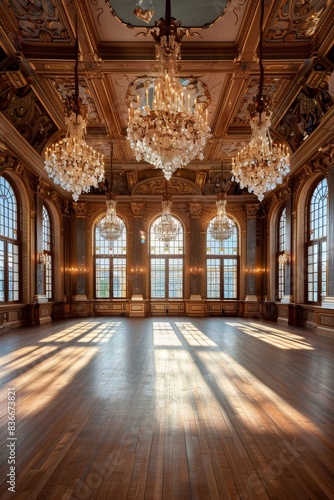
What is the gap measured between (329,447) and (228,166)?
1281cm

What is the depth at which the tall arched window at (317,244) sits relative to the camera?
10.1m

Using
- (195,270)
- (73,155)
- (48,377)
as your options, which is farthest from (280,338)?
(195,270)

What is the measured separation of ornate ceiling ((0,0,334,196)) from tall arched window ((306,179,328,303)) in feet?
6.20

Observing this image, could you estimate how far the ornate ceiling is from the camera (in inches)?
249

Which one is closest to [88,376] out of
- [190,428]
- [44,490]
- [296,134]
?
[190,428]

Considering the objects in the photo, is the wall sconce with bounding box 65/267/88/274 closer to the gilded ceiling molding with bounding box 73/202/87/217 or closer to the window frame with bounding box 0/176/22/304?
the gilded ceiling molding with bounding box 73/202/87/217

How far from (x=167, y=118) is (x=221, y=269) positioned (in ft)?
37.6

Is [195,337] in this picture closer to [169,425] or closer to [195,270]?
[169,425]

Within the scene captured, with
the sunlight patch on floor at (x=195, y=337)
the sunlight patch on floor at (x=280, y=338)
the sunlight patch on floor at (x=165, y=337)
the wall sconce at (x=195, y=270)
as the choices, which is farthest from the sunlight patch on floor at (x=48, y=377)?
the wall sconce at (x=195, y=270)

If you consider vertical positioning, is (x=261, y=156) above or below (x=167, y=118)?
below

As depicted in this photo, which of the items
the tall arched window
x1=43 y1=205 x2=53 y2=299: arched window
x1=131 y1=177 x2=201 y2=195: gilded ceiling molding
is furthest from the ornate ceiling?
x1=131 y1=177 x2=201 y2=195: gilded ceiling molding

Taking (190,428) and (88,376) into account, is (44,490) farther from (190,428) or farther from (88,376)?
(88,376)

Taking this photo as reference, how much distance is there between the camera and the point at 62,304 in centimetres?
1432

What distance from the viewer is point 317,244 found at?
1046 cm
